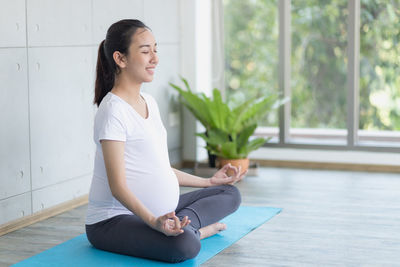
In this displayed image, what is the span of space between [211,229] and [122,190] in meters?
0.66

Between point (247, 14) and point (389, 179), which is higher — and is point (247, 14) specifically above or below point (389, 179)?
above

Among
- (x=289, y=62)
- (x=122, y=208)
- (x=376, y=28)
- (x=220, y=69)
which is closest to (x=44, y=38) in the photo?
(x=122, y=208)

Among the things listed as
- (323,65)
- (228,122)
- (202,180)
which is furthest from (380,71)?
(202,180)

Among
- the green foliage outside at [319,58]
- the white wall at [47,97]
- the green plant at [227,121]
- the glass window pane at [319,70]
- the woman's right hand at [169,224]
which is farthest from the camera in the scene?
the glass window pane at [319,70]

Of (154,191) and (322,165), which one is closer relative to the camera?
(154,191)

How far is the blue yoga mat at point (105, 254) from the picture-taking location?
270 centimetres

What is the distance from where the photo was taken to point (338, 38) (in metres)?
4.98

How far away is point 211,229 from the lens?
303cm

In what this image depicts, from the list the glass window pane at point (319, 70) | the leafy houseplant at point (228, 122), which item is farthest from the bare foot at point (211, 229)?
the glass window pane at point (319, 70)

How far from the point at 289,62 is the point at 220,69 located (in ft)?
1.80

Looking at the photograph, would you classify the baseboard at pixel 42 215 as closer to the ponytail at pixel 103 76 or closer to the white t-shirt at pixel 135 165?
the white t-shirt at pixel 135 165

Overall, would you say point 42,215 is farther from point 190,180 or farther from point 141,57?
point 141,57

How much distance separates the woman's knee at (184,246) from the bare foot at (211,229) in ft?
1.05

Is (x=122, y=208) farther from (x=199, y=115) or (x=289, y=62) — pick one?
(x=289, y=62)
